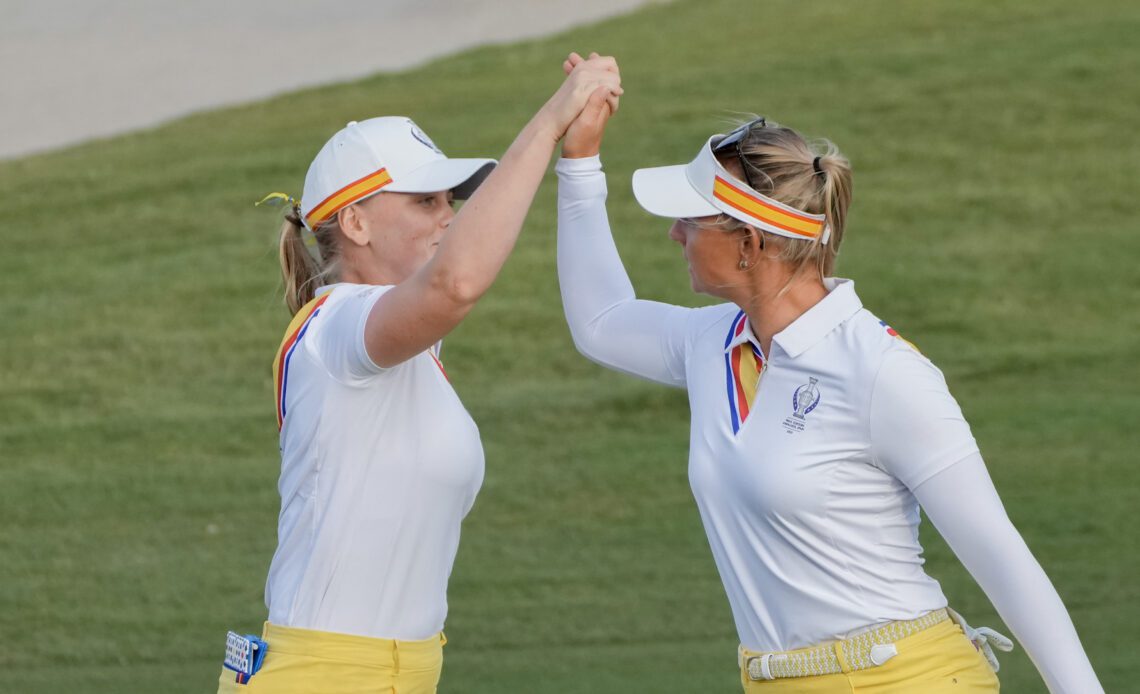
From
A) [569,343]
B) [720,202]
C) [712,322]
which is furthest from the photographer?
[569,343]

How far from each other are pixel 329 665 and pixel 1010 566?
46.7 inches

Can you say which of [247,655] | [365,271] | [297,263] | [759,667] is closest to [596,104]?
[365,271]

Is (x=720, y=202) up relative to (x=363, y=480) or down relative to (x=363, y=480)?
up

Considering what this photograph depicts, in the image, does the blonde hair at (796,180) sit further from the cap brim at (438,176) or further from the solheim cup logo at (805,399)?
the cap brim at (438,176)

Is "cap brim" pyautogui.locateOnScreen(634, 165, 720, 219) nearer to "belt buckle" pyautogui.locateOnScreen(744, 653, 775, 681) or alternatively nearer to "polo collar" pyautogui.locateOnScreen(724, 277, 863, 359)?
"polo collar" pyautogui.locateOnScreen(724, 277, 863, 359)

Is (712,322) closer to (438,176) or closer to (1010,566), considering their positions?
(438,176)

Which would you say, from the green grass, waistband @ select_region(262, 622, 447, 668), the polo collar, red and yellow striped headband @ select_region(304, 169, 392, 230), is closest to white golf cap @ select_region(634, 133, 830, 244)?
the polo collar

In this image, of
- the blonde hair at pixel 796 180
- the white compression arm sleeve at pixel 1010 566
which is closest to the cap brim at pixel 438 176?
the blonde hair at pixel 796 180

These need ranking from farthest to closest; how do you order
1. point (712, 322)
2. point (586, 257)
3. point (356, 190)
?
point (586, 257) < point (712, 322) < point (356, 190)

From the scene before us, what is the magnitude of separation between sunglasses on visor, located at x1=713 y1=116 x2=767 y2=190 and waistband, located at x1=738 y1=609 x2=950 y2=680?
0.81 m

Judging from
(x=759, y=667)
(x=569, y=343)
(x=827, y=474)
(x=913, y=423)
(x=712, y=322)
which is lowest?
(x=569, y=343)

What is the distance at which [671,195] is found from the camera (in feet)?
9.39

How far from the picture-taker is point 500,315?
931cm

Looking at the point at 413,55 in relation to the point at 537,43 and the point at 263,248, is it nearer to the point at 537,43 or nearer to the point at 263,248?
the point at 537,43
